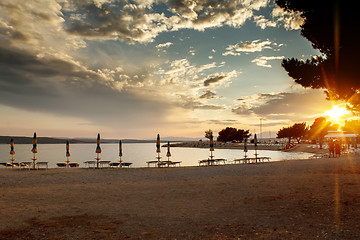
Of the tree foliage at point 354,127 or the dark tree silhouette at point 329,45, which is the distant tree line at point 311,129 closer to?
the tree foliage at point 354,127

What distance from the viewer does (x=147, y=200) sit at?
904cm

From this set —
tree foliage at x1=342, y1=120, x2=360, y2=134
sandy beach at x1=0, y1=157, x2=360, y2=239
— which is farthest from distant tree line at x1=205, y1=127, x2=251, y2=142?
sandy beach at x1=0, y1=157, x2=360, y2=239

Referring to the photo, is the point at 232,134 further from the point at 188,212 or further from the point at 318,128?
the point at 188,212

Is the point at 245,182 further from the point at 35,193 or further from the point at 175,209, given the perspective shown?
the point at 35,193

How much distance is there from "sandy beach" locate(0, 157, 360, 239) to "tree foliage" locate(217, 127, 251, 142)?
103636 millimetres

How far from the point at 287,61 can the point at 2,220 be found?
12.1 m

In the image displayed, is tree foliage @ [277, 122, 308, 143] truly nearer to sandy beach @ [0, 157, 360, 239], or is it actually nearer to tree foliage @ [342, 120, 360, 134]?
tree foliage @ [342, 120, 360, 134]

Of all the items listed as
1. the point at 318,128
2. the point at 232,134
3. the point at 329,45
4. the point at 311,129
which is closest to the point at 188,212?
the point at 329,45

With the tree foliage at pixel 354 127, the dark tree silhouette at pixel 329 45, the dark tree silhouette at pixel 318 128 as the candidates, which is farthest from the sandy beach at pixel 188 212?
the dark tree silhouette at pixel 318 128

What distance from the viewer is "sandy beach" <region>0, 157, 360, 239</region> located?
5.68 meters

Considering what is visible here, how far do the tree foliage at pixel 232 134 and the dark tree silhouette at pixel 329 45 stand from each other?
4083 inches

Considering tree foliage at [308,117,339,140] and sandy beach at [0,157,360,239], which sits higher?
tree foliage at [308,117,339,140]

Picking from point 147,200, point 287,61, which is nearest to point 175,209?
point 147,200

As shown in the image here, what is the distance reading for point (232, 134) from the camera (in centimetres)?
11394
